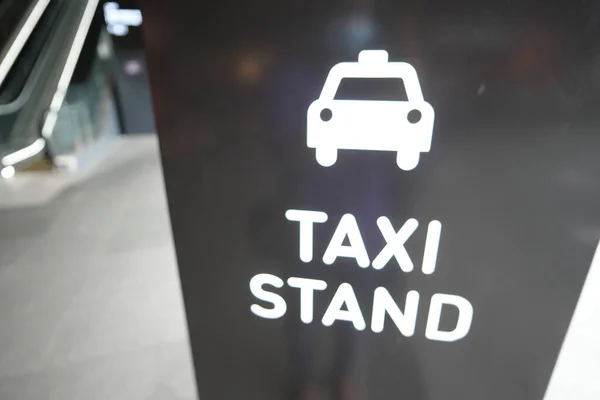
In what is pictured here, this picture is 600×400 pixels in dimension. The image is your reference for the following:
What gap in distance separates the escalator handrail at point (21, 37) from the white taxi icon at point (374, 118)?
3.70m

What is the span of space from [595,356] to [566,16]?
78.1 inches

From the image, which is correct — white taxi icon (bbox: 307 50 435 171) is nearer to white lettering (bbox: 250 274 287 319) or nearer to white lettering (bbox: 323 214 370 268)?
white lettering (bbox: 323 214 370 268)

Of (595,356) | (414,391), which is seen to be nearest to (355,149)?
(414,391)

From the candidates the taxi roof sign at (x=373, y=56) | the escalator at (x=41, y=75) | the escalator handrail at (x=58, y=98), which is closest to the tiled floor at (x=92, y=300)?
the escalator handrail at (x=58, y=98)

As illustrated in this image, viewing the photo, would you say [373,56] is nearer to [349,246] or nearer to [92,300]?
[349,246]

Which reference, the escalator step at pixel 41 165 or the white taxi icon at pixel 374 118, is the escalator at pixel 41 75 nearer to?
the escalator step at pixel 41 165

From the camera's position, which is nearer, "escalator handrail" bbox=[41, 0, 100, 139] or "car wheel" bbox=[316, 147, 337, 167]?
"car wheel" bbox=[316, 147, 337, 167]

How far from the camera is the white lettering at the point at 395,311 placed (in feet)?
3.29

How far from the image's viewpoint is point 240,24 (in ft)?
2.68

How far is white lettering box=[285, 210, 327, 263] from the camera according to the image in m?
0.96

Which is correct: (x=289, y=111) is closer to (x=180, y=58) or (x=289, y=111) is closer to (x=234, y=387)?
(x=180, y=58)

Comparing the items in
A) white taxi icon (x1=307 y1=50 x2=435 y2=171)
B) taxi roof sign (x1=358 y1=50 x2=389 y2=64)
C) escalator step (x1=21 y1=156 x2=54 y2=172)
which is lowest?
escalator step (x1=21 y1=156 x2=54 y2=172)

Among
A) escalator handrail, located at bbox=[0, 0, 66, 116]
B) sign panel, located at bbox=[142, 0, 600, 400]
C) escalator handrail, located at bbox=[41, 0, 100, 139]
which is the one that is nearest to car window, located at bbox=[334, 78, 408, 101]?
sign panel, located at bbox=[142, 0, 600, 400]

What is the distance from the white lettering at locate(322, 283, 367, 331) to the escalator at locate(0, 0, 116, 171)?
3.59 meters
